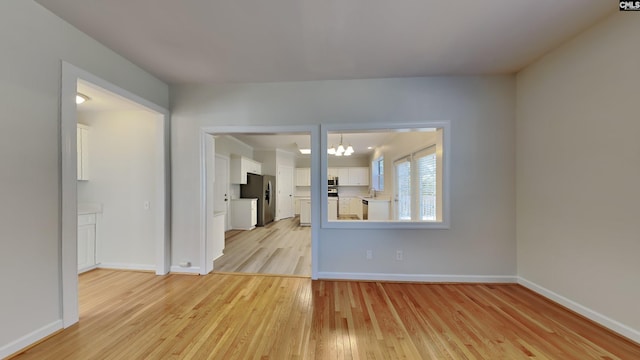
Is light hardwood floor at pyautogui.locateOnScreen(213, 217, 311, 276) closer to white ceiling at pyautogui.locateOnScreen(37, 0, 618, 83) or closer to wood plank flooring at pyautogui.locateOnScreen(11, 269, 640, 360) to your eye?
wood plank flooring at pyautogui.locateOnScreen(11, 269, 640, 360)

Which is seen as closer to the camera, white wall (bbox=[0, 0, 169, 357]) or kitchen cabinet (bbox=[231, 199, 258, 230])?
white wall (bbox=[0, 0, 169, 357])

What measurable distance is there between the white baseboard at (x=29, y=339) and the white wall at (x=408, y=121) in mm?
1317

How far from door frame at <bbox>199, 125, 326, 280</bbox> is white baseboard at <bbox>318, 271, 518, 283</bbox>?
279 millimetres

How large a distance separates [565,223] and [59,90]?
4.66m

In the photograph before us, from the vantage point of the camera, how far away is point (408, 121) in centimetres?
295

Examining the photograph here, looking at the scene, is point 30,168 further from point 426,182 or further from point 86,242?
point 426,182

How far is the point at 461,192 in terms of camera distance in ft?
9.49

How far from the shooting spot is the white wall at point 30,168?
1.62 m

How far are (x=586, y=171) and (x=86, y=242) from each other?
5765 mm

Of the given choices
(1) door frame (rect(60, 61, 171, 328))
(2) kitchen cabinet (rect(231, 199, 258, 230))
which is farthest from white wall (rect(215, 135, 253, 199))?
(1) door frame (rect(60, 61, 171, 328))

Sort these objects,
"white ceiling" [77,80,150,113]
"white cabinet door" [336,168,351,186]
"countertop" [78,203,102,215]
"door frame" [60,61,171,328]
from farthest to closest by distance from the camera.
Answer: "white cabinet door" [336,168,351,186] → "countertop" [78,203,102,215] → "white ceiling" [77,80,150,113] → "door frame" [60,61,171,328]

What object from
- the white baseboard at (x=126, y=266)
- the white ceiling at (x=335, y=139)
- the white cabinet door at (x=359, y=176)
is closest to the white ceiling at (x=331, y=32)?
the white baseboard at (x=126, y=266)

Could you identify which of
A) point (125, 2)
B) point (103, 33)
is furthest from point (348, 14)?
point (103, 33)

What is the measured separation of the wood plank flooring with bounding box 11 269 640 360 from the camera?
5.53ft
